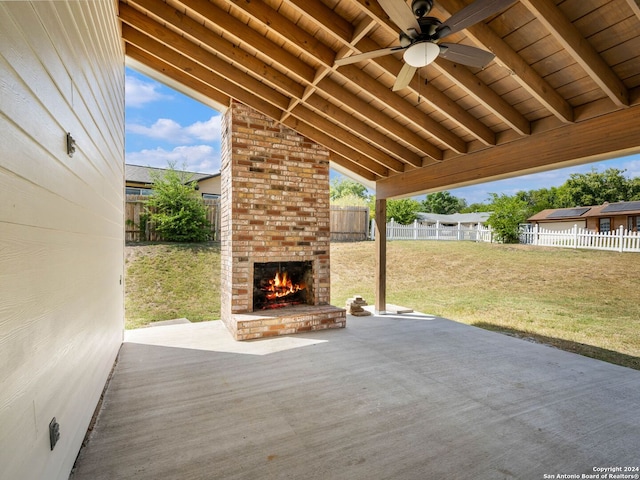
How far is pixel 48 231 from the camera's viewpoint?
4.60 ft

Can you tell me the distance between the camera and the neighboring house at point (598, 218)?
1422 cm

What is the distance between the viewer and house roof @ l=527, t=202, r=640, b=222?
46.8ft

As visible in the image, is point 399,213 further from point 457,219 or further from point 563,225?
point 457,219

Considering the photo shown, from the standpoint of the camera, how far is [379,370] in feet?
10.6

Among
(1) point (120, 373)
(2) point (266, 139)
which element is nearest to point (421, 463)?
(1) point (120, 373)

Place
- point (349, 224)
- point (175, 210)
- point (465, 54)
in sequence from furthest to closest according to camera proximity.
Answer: point (349, 224) → point (175, 210) → point (465, 54)

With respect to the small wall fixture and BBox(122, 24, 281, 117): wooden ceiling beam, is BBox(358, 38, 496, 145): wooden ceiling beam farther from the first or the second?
the small wall fixture

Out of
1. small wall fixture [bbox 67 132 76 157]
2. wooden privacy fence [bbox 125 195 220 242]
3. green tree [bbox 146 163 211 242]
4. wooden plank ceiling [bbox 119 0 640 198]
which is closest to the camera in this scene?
small wall fixture [bbox 67 132 76 157]

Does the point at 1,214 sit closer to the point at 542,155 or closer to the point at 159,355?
the point at 159,355

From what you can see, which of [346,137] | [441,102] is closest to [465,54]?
[441,102]

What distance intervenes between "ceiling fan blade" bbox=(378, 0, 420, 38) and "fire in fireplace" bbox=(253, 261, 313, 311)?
3.50 m

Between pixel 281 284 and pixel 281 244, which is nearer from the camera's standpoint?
pixel 281 244

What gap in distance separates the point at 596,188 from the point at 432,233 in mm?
17543

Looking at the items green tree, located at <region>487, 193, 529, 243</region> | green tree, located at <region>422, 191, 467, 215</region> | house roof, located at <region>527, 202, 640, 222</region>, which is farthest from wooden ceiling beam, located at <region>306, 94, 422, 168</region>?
Answer: green tree, located at <region>422, 191, 467, 215</region>
